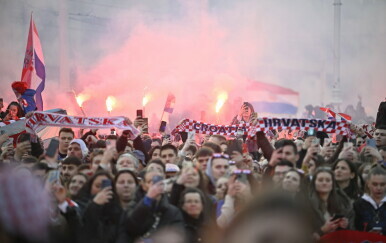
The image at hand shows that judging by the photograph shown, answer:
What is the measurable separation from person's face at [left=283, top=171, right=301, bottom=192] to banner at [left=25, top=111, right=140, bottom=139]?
308 cm

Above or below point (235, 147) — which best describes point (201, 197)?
below

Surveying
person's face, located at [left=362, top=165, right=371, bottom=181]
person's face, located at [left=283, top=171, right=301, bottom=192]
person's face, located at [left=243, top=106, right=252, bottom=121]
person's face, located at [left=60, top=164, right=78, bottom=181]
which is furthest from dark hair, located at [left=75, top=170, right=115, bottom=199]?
person's face, located at [left=243, top=106, right=252, bottom=121]

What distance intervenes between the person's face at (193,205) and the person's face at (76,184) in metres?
0.98

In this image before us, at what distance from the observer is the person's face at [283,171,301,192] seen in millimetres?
5523

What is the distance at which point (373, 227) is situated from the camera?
5.75 m

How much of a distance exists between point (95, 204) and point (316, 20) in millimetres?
17680

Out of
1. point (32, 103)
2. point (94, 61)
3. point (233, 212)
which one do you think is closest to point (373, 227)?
point (233, 212)

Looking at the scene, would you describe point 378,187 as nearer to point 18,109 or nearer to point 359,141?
point 359,141

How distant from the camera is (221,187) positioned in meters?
5.63

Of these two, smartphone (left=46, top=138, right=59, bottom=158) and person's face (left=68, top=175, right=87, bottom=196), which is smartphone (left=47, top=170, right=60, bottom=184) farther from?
smartphone (left=46, top=138, right=59, bottom=158)

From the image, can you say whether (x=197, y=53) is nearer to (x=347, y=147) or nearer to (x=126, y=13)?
(x=126, y=13)

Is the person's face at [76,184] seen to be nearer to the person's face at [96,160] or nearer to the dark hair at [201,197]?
the person's face at [96,160]

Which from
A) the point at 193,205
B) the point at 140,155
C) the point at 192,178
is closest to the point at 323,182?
the point at 192,178

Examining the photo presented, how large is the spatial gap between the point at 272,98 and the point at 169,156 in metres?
13.9
